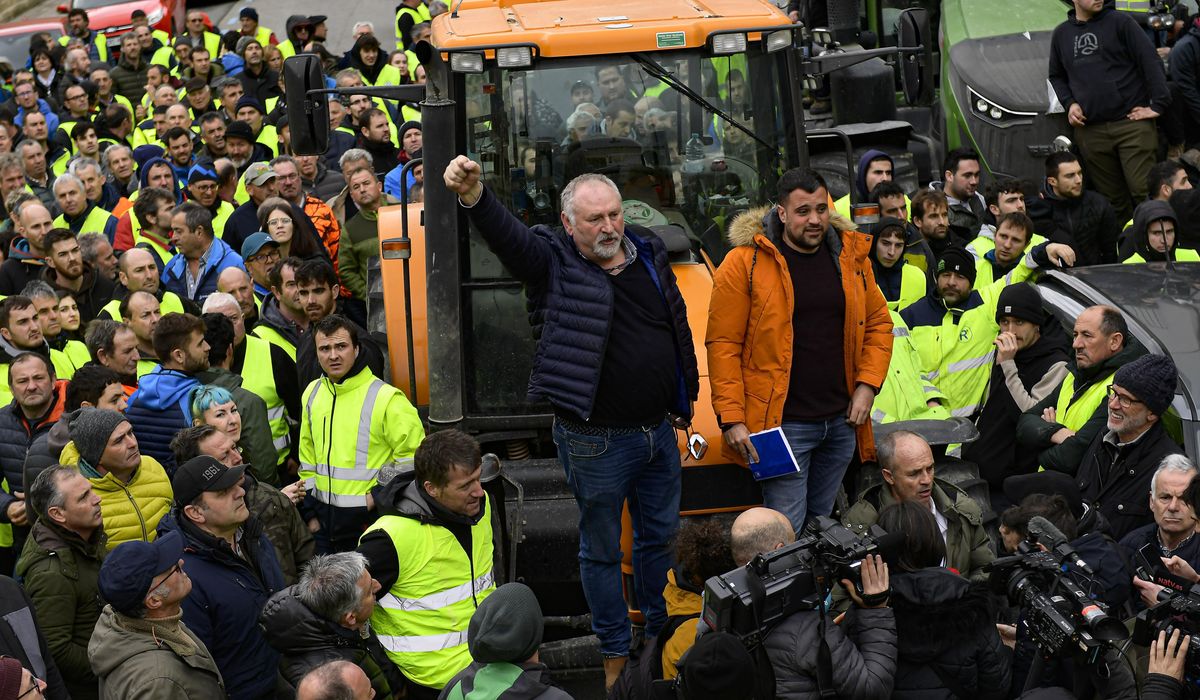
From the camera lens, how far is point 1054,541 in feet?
14.8

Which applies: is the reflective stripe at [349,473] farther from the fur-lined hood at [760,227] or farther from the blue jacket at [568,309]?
the fur-lined hood at [760,227]

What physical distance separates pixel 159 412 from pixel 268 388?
2.26ft

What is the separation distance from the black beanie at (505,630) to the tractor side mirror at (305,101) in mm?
3092

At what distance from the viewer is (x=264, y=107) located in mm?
15266

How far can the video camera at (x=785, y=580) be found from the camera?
4.13 m

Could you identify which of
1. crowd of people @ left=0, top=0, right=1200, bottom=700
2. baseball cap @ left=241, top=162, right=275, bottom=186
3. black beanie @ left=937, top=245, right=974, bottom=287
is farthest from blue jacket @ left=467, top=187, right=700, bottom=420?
baseball cap @ left=241, top=162, right=275, bottom=186

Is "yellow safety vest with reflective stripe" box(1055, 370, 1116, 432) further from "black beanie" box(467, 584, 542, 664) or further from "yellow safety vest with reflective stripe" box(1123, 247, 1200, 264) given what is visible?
"black beanie" box(467, 584, 542, 664)

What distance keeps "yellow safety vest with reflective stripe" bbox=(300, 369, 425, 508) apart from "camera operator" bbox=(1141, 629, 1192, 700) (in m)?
3.17

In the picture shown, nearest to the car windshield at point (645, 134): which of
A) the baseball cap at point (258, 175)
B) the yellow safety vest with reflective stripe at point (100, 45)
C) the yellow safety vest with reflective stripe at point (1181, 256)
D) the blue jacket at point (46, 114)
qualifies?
the yellow safety vest with reflective stripe at point (1181, 256)

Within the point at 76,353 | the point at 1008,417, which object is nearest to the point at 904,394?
the point at 1008,417

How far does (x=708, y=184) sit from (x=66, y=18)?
609 inches

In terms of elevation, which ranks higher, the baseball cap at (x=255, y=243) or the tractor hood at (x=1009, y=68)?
the tractor hood at (x=1009, y=68)

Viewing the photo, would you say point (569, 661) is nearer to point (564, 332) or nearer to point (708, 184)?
point (564, 332)

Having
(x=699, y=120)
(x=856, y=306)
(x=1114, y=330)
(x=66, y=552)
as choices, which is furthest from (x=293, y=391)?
(x=1114, y=330)
